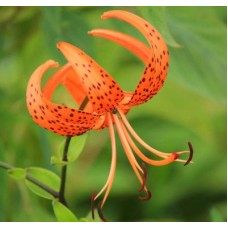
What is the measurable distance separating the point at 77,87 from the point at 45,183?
0.19m

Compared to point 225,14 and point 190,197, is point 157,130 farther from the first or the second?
point 225,14

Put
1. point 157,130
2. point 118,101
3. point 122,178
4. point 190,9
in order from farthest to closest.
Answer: point 122,178, point 157,130, point 190,9, point 118,101

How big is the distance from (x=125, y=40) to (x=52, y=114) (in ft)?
0.61

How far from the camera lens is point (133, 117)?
2699 mm

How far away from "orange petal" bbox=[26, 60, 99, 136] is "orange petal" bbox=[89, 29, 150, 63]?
97mm

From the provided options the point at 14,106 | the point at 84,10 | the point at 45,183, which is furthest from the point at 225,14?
the point at 45,183

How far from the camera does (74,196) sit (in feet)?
9.02

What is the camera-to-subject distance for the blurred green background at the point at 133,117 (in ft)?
6.53

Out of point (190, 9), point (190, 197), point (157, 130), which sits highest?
point (190, 9)

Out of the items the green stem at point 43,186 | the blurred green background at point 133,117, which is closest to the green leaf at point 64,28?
the blurred green background at point 133,117

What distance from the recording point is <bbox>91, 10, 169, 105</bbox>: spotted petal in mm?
1503

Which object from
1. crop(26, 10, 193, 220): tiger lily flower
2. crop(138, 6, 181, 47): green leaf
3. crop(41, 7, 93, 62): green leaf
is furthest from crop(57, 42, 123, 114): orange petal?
crop(41, 7, 93, 62): green leaf

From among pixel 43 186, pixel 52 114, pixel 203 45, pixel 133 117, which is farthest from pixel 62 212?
pixel 133 117

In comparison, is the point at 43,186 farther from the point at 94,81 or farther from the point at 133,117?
the point at 133,117
